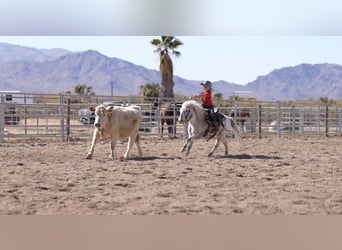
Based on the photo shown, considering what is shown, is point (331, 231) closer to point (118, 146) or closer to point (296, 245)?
point (296, 245)

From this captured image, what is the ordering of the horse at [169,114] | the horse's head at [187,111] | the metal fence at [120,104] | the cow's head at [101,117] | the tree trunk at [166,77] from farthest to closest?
the tree trunk at [166,77] → the horse at [169,114] → the metal fence at [120,104] → the horse's head at [187,111] → the cow's head at [101,117]

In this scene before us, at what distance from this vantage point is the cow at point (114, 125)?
8.25m

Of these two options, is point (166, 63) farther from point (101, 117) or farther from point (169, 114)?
point (101, 117)

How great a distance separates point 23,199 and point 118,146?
6586 mm

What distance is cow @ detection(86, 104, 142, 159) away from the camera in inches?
325

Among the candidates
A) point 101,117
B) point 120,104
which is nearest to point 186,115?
point 101,117

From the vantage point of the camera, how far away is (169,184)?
220 inches

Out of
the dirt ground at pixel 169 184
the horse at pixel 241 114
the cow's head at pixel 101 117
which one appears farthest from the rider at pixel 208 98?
the horse at pixel 241 114

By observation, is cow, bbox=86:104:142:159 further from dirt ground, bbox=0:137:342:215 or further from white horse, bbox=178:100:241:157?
white horse, bbox=178:100:241:157

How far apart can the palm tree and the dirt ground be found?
11069mm

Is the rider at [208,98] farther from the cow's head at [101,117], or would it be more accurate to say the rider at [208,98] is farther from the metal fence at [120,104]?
the metal fence at [120,104]

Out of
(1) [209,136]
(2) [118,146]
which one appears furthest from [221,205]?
(2) [118,146]

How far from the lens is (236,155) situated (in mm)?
9266

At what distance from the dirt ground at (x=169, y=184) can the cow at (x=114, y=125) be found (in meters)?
0.30
